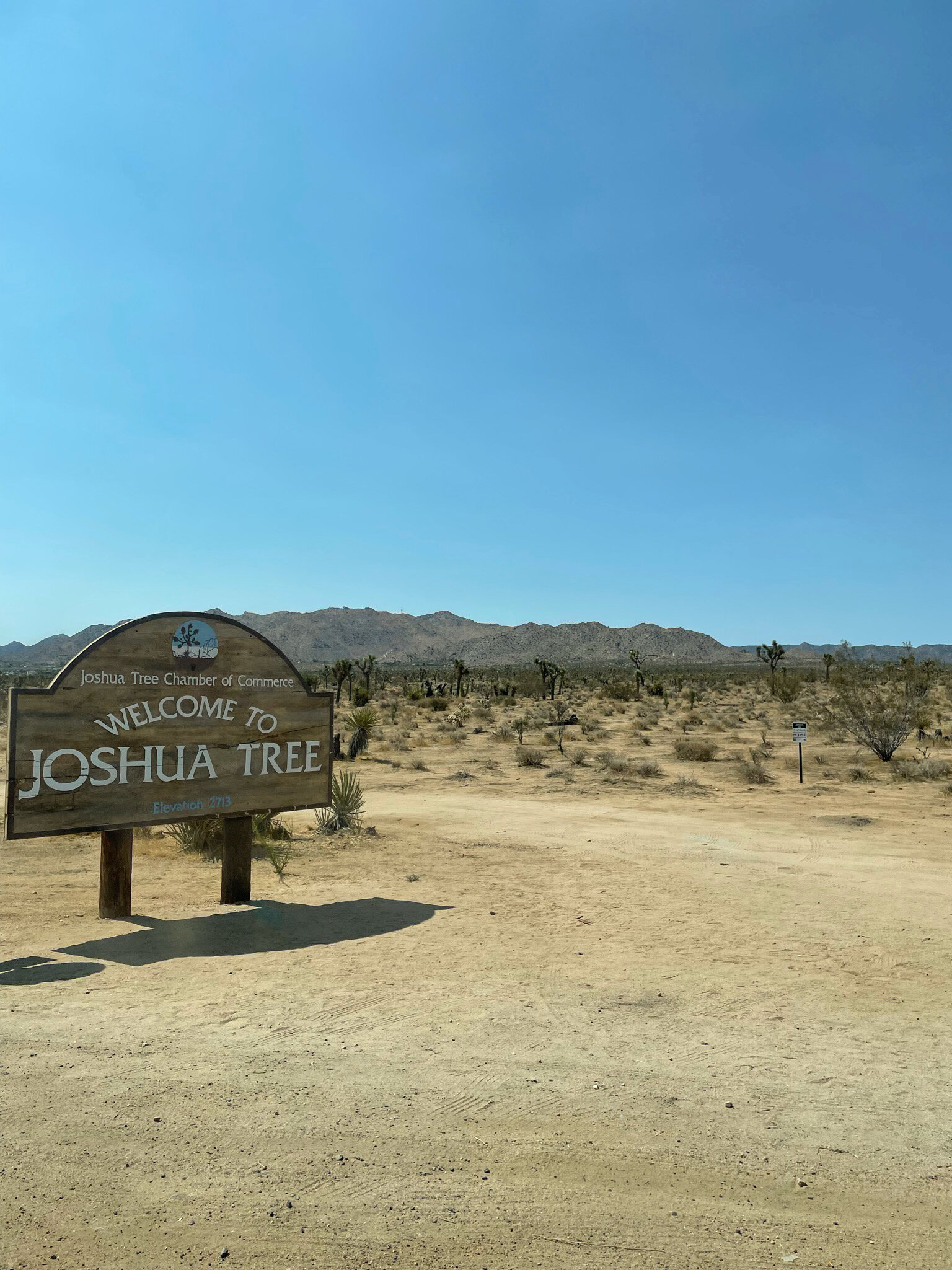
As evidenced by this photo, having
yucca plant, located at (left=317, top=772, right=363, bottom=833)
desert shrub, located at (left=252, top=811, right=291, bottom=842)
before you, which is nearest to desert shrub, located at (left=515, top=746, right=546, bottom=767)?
yucca plant, located at (left=317, top=772, right=363, bottom=833)

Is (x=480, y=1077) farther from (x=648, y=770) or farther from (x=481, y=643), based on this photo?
(x=481, y=643)

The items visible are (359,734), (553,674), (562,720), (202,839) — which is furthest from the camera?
(553,674)

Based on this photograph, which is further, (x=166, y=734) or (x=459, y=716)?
(x=459, y=716)

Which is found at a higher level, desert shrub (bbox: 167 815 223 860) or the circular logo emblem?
the circular logo emblem

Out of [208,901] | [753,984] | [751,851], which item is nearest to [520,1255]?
[753,984]

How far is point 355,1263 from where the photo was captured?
360 cm

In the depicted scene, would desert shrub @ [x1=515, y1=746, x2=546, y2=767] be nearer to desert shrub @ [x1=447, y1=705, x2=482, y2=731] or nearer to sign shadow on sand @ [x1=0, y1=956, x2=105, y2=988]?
desert shrub @ [x1=447, y1=705, x2=482, y2=731]

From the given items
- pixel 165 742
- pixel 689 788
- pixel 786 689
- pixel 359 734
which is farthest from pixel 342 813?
pixel 786 689

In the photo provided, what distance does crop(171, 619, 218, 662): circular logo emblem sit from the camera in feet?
31.4

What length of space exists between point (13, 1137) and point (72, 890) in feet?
21.8

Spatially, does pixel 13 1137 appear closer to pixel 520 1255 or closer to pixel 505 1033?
pixel 520 1255

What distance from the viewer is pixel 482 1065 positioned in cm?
556

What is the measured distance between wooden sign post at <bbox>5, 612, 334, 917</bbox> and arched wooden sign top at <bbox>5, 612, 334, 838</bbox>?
0.5 inches

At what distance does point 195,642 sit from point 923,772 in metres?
18.5
